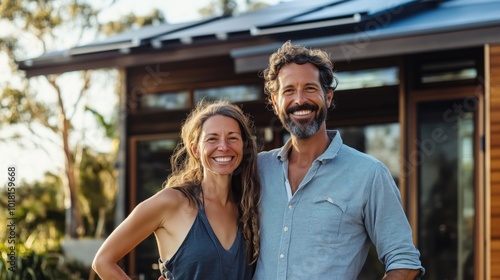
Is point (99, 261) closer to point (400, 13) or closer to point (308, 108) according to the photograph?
point (308, 108)

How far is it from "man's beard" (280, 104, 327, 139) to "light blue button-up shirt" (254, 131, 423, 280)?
12cm

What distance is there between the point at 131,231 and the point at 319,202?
0.80m

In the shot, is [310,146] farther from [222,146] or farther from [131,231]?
[131,231]

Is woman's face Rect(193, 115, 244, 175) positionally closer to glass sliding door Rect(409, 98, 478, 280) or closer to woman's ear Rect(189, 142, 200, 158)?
woman's ear Rect(189, 142, 200, 158)

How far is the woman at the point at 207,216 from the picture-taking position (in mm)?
3752

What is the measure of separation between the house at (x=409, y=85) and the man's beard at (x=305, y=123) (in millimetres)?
3249

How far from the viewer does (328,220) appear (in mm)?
3566

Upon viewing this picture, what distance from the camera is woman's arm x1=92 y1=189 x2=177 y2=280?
148 inches

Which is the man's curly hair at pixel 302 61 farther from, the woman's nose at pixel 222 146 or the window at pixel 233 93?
the window at pixel 233 93

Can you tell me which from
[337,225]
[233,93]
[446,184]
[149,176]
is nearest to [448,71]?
[446,184]

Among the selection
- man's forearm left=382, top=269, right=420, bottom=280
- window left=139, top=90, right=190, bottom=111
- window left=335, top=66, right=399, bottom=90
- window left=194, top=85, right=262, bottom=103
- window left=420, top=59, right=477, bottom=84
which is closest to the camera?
man's forearm left=382, top=269, right=420, bottom=280

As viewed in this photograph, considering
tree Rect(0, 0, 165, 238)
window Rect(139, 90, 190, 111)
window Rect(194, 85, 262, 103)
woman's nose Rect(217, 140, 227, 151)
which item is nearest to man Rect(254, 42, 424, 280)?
woman's nose Rect(217, 140, 227, 151)

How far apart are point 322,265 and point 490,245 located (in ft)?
11.9

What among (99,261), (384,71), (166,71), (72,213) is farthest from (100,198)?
(99,261)
